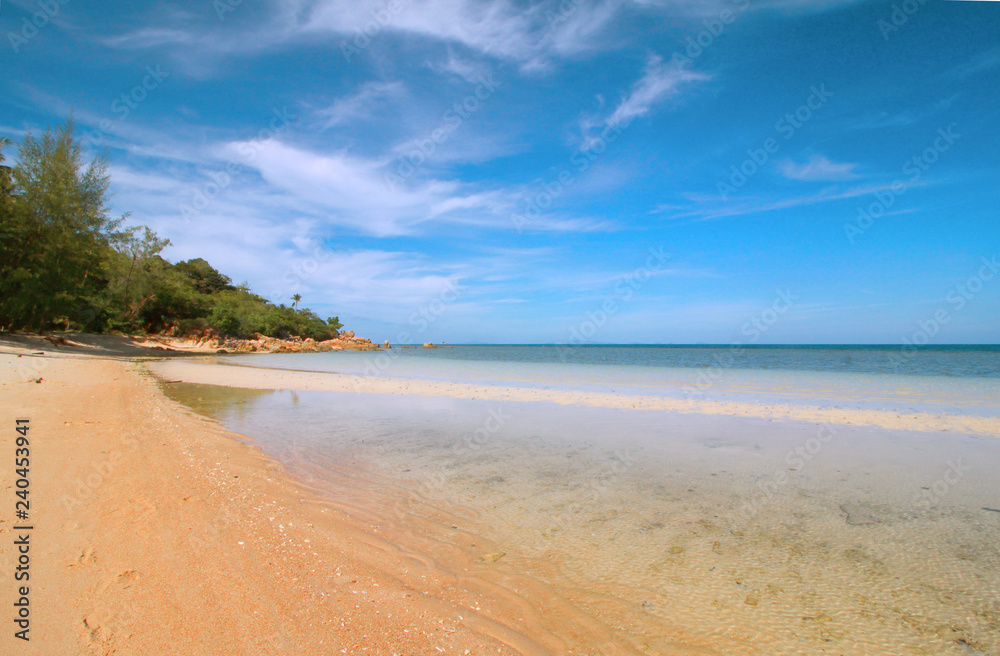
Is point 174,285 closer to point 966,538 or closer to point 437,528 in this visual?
point 437,528

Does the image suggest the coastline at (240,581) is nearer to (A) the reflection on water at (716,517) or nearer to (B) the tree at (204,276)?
(A) the reflection on water at (716,517)

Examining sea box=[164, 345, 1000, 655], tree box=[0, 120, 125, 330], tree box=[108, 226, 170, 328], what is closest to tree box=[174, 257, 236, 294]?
tree box=[108, 226, 170, 328]

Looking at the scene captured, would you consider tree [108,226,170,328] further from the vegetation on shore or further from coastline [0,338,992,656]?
coastline [0,338,992,656]

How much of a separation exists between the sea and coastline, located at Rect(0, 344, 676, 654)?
291 mm

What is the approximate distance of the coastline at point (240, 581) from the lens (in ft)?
7.80

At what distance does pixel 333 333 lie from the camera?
92.3 metres

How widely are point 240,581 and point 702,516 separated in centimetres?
427

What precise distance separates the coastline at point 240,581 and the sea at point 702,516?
0.29 meters

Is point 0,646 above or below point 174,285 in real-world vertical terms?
below

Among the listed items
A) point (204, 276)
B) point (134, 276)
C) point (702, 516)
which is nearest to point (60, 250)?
point (134, 276)

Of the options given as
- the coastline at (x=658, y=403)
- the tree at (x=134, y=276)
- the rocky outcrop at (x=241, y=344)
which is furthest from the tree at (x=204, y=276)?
the coastline at (x=658, y=403)

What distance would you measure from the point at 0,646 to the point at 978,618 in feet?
19.0

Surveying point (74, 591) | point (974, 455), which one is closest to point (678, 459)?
point (974, 455)

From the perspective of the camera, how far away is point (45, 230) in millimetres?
25062
